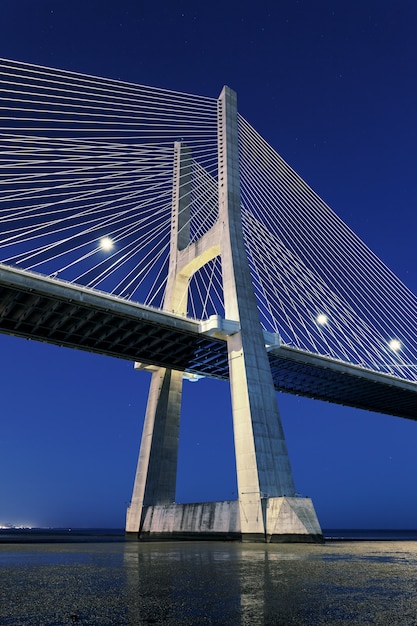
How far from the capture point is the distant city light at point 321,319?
38.7 m

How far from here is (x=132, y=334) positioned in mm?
32156

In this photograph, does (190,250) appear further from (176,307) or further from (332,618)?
(332,618)

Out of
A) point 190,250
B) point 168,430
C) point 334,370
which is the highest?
point 190,250

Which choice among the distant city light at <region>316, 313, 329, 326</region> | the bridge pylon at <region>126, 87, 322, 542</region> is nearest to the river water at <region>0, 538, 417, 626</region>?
the bridge pylon at <region>126, 87, 322, 542</region>

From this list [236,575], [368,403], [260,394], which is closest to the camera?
[236,575]

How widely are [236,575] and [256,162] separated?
1305 inches

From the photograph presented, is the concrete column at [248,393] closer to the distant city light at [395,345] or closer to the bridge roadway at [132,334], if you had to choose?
the bridge roadway at [132,334]

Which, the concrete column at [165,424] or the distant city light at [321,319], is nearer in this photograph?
the concrete column at [165,424]

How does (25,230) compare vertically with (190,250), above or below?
below

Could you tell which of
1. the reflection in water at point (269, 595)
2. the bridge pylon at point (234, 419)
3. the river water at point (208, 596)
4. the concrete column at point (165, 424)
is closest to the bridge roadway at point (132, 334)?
the concrete column at point (165, 424)

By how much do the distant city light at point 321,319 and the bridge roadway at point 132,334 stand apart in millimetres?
2763

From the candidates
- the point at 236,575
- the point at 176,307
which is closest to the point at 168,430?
the point at 176,307

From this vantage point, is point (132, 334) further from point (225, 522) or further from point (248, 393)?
point (225, 522)

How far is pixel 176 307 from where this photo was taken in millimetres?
36562
